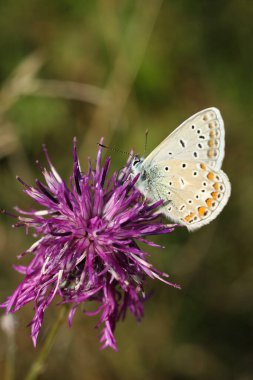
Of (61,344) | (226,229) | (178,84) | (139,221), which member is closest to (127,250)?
(139,221)

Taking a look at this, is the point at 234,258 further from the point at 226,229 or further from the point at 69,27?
the point at 69,27

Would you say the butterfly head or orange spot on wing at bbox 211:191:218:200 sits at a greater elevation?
the butterfly head

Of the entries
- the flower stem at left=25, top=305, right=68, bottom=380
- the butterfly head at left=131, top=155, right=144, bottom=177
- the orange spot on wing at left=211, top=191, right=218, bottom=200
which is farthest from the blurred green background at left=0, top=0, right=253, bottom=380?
the orange spot on wing at left=211, top=191, right=218, bottom=200

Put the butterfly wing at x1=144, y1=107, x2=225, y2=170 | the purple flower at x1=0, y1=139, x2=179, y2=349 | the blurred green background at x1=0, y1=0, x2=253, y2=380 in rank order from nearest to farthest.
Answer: the purple flower at x1=0, y1=139, x2=179, y2=349
the butterfly wing at x1=144, y1=107, x2=225, y2=170
the blurred green background at x1=0, y1=0, x2=253, y2=380

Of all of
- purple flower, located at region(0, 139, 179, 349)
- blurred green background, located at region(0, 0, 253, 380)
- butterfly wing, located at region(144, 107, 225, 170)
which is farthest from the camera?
blurred green background, located at region(0, 0, 253, 380)

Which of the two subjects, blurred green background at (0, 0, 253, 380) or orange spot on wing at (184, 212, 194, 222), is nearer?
orange spot on wing at (184, 212, 194, 222)

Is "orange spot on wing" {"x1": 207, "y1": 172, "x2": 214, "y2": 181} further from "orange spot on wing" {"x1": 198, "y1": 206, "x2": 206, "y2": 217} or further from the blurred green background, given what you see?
the blurred green background

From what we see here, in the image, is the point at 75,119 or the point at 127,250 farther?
the point at 75,119
